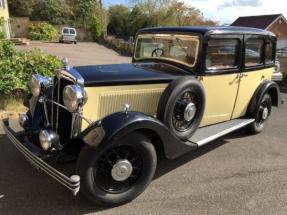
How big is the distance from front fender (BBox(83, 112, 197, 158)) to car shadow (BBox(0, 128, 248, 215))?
0.73m

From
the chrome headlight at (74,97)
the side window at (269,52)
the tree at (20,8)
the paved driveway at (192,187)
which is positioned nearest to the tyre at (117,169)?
the paved driveway at (192,187)

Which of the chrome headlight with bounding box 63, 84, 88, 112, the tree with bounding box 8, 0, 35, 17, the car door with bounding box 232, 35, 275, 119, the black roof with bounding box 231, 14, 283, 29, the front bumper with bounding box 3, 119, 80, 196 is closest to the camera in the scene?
the front bumper with bounding box 3, 119, 80, 196

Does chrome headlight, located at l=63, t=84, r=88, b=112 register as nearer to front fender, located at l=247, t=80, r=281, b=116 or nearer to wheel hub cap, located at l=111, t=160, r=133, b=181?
wheel hub cap, located at l=111, t=160, r=133, b=181

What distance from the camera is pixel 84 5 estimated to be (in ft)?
138

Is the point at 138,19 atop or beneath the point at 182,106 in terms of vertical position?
atop

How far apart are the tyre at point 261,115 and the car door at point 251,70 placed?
32 centimetres

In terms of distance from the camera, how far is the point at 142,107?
Result: 13.7 feet

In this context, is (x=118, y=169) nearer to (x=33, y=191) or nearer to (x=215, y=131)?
(x=33, y=191)

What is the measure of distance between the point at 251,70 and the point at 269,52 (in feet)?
2.63

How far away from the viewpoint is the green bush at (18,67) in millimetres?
6359

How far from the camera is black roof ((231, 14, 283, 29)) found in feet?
120

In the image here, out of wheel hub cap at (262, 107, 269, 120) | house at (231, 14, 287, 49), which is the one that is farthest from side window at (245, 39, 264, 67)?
house at (231, 14, 287, 49)

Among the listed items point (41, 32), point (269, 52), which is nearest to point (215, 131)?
point (269, 52)

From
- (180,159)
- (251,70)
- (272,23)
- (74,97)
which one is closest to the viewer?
(74,97)
